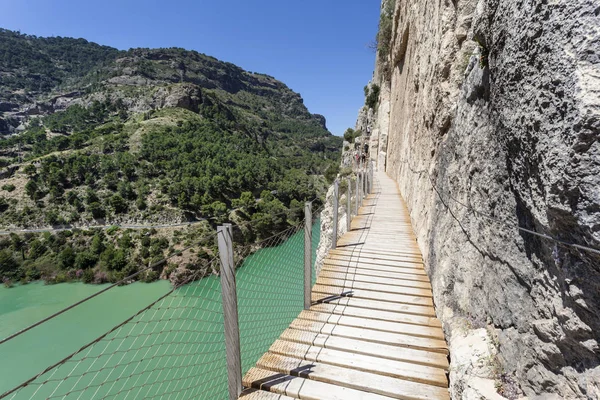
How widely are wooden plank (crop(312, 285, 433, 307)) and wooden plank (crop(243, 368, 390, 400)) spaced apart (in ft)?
4.50

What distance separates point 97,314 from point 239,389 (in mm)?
33582

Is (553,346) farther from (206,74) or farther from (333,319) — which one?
(206,74)

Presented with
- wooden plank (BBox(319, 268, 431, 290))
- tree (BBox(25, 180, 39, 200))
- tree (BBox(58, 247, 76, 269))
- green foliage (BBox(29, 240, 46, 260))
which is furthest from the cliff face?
tree (BBox(25, 180, 39, 200))

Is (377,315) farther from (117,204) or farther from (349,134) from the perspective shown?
(117,204)

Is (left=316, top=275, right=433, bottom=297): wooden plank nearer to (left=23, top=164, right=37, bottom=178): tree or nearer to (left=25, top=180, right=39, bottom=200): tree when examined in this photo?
(left=25, top=180, right=39, bottom=200): tree

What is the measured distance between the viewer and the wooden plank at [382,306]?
3.46m

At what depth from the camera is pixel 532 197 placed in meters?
1.47

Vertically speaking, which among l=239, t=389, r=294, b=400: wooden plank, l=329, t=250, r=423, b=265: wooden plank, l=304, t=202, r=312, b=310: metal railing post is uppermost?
l=304, t=202, r=312, b=310: metal railing post

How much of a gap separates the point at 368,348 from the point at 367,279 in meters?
1.43

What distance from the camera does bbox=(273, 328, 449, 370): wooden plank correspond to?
269cm

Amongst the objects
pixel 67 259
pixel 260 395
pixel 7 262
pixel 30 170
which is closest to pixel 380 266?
pixel 260 395

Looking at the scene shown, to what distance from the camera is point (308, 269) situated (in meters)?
3.57

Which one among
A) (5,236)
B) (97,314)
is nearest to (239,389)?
(97,314)

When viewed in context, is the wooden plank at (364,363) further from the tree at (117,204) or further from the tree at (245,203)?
the tree at (117,204)
